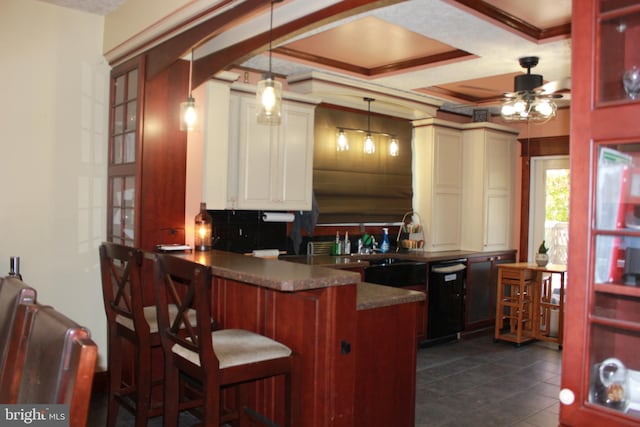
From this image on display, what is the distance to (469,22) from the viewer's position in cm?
347

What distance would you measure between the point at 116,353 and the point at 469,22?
2.91 metres

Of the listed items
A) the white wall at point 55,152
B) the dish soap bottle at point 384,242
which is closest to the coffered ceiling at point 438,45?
the white wall at point 55,152

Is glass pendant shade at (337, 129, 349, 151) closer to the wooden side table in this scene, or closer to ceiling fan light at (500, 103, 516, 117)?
ceiling fan light at (500, 103, 516, 117)

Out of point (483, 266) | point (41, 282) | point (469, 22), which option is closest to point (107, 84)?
point (41, 282)

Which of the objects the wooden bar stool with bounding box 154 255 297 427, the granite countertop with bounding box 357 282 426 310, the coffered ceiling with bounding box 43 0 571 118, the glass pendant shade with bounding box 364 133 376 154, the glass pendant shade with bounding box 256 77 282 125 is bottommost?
the wooden bar stool with bounding box 154 255 297 427

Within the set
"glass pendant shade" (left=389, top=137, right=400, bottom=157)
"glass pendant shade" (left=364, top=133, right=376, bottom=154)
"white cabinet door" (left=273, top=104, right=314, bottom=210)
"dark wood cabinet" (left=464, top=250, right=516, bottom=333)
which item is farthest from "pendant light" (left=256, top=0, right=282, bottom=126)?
"dark wood cabinet" (left=464, top=250, right=516, bottom=333)

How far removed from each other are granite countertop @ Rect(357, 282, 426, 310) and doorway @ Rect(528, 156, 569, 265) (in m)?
4.45

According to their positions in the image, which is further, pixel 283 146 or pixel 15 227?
pixel 283 146

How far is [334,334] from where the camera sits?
2398mm

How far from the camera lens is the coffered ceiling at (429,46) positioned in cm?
336

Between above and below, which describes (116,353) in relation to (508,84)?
below

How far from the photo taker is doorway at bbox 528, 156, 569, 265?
6578 mm

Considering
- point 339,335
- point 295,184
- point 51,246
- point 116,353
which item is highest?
point 295,184

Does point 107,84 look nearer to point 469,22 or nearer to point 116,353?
point 116,353
